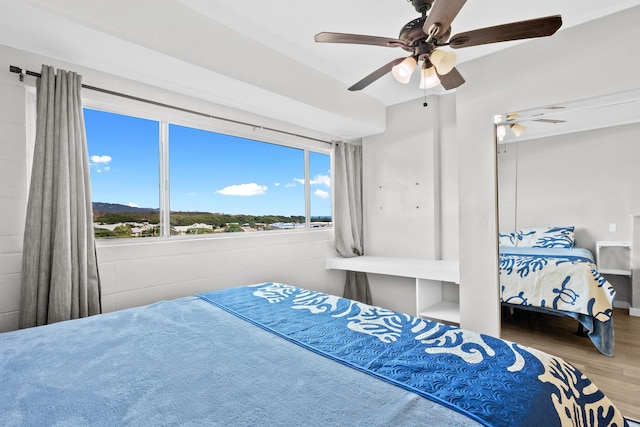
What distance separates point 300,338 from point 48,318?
149 centimetres

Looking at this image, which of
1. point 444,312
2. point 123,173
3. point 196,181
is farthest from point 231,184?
point 444,312

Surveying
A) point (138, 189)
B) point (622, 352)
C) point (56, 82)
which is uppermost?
point (56, 82)

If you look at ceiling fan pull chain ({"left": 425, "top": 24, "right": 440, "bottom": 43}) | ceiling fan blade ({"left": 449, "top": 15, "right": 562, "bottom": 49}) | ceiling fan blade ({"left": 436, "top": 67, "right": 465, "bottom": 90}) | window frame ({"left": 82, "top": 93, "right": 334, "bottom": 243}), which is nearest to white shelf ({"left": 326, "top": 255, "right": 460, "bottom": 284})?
window frame ({"left": 82, "top": 93, "right": 334, "bottom": 243})

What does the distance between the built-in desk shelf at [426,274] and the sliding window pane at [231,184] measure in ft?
3.07

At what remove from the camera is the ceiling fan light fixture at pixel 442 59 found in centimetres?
171

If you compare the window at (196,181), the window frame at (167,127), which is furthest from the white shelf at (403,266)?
the window frame at (167,127)

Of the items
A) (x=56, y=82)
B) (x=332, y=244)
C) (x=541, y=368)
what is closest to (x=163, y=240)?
(x=56, y=82)

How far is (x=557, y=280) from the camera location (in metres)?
2.33

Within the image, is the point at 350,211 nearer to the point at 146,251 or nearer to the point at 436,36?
the point at 146,251

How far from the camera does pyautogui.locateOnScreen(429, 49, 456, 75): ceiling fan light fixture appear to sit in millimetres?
1711

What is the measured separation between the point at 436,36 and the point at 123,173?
2288 mm

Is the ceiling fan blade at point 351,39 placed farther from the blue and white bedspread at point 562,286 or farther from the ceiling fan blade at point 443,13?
the blue and white bedspread at point 562,286

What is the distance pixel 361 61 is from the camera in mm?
2586

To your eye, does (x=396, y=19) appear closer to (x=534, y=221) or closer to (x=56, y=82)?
(x=534, y=221)
